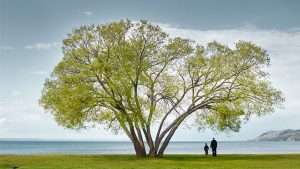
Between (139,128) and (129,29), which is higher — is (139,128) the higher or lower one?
the lower one

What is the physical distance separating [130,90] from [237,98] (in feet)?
39.3

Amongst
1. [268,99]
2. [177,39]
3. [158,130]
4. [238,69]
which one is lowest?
[158,130]

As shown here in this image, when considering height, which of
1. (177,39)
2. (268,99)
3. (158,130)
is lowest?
(158,130)

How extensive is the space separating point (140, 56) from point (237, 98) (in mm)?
11900

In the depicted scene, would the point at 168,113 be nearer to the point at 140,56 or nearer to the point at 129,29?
the point at 140,56

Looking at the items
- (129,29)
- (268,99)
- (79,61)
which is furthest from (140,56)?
(268,99)

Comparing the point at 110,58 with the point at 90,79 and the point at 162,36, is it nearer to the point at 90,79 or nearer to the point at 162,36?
the point at 90,79

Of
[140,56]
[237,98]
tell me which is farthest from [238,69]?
[140,56]

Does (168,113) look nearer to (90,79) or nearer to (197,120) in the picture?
(197,120)

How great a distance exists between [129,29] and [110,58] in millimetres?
3994

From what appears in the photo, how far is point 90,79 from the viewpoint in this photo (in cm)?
4944

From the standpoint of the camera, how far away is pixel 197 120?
51812 mm

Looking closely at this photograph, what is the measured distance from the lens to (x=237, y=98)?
49.7 metres

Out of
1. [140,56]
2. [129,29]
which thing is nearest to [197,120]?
[140,56]
